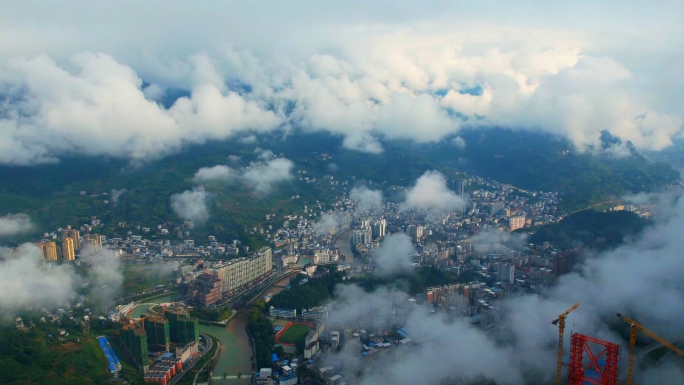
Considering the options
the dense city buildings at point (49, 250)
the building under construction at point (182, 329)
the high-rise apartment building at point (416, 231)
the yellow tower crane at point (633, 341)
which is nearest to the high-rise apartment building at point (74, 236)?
the dense city buildings at point (49, 250)

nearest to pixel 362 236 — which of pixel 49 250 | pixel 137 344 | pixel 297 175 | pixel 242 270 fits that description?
pixel 242 270

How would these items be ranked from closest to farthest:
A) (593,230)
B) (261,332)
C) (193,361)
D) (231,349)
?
1. (193,361)
2. (231,349)
3. (261,332)
4. (593,230)

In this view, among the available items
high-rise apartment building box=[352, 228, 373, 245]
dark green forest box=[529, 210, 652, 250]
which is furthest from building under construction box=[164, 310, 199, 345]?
dark green forest box=[529, 210, 652, 250]

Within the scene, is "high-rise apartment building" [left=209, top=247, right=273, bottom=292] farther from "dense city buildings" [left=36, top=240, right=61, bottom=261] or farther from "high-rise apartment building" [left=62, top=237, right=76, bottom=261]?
"dense city buildings" [left=36, top=240, right=61, bottom=261]

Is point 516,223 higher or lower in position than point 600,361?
lower

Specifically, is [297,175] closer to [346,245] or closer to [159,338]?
[346,245]

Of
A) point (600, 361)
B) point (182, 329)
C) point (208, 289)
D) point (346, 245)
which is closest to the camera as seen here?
point (600, 361)
